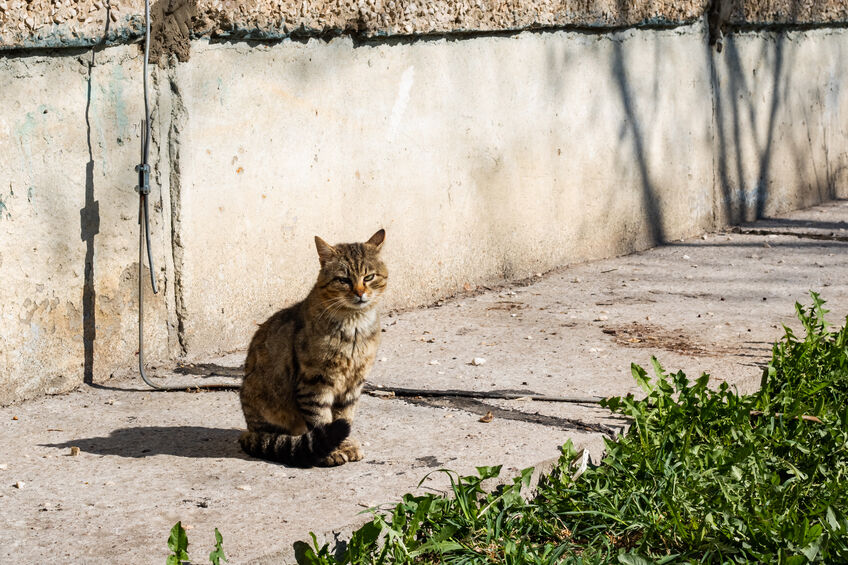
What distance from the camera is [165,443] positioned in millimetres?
4395

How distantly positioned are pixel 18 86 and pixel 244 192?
1.28 meters

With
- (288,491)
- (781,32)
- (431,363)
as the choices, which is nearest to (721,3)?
A: (781,32)

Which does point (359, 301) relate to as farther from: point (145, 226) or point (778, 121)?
point (778, 121)

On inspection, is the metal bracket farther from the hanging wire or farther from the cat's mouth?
the cat's mouth

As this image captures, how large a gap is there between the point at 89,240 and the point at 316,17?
5.68 feet

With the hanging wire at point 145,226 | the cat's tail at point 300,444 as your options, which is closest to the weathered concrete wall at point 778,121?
the hanging wire at point 145,226

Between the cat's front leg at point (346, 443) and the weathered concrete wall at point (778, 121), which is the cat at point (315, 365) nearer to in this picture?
the cat's front leg at point (346, 443)

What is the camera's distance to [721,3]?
28.8 feet

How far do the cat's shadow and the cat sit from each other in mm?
132

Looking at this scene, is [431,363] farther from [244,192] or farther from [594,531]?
[594,531]

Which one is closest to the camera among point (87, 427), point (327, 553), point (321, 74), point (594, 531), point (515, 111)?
point (327, 553)

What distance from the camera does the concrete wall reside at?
16.3 ft

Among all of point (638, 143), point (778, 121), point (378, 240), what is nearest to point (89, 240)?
point (378, 240)

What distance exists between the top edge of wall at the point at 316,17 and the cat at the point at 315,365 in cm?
156
